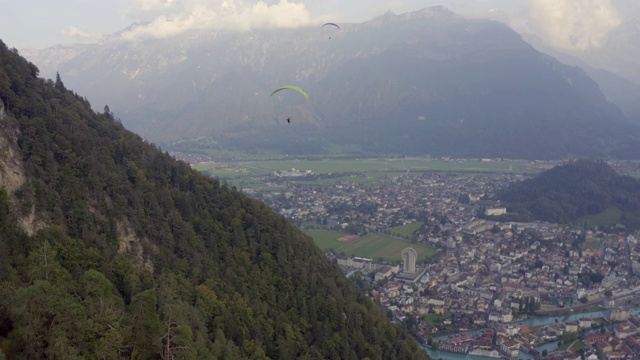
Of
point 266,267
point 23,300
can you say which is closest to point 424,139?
point 266,267

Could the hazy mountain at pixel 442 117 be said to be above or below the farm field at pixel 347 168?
above

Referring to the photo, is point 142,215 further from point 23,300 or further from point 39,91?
point 23,300

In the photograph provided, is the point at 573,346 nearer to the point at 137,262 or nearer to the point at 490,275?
the point at 490,275

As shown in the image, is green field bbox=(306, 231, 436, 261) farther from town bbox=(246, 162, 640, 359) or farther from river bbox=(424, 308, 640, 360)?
river bbox=(424, 308, 640, 360)

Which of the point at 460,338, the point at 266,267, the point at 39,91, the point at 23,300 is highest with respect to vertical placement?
the point at 39,91

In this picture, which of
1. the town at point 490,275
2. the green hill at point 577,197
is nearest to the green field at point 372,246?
the town at point 490,275

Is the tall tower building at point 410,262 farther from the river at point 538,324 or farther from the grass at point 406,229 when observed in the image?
the grass at point 406,229
